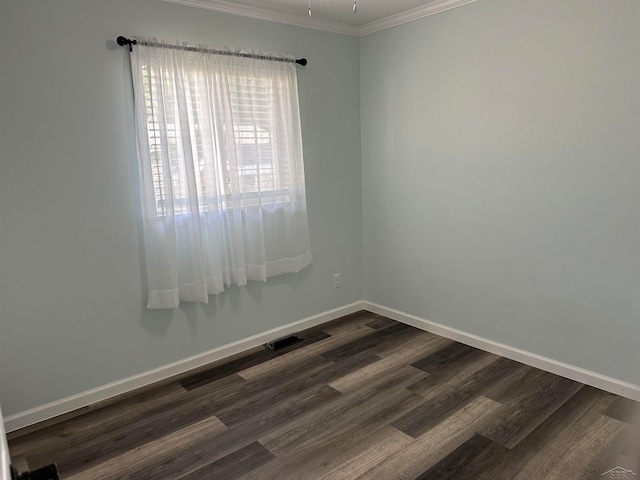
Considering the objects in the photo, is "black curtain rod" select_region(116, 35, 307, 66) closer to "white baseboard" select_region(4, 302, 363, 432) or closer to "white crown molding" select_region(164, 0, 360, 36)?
"white crown molding" select_region(164, 0, 360, 36)

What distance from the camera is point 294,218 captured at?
3.47 m

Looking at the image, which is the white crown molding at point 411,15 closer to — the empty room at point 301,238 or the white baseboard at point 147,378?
the empty room at point 301,238

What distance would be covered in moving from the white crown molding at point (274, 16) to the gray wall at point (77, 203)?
0.05m

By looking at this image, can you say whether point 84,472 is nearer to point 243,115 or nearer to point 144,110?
point 144,110

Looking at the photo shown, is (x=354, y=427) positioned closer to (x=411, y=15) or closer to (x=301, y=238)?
(x=301, y=238)

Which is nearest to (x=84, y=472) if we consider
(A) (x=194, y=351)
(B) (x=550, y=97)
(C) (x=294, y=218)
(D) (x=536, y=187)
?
(A) (x=194, y=351)

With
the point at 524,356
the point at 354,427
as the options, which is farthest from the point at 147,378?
the point at 524,356

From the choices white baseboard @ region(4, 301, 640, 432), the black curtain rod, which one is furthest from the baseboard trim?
the black curtain rod

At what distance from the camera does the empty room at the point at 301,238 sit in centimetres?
234

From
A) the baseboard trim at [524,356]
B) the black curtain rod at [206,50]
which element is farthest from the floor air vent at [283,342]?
the black curtain rod at [206,50]

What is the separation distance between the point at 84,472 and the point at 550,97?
3.25 metres

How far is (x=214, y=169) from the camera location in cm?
297

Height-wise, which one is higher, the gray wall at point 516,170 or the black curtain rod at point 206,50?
the black curtain rod at point 206,50

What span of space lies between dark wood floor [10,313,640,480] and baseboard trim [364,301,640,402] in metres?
0.06
